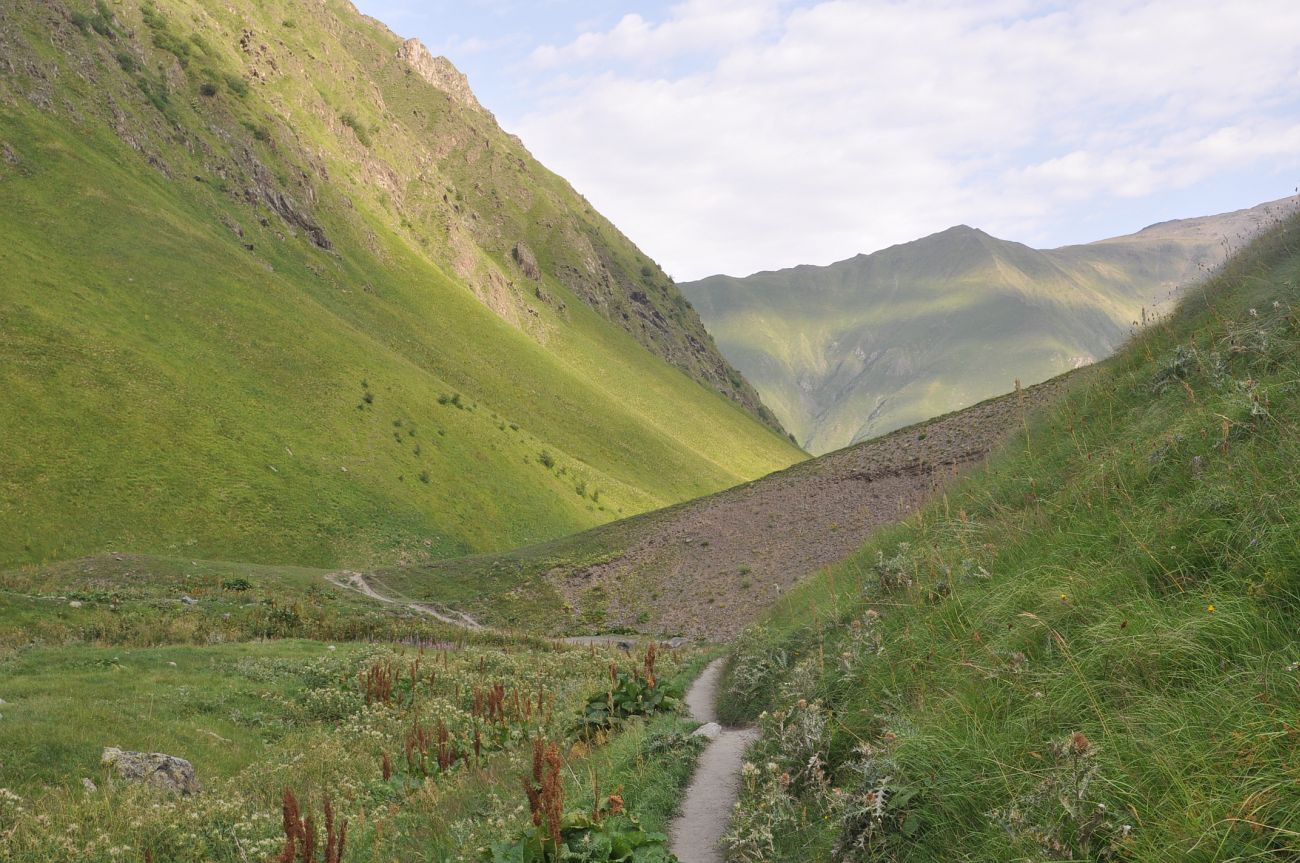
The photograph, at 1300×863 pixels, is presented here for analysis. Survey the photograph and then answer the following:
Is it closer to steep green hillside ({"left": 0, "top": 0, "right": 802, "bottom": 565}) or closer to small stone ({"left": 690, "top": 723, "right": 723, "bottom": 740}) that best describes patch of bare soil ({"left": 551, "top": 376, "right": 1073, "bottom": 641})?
small stone ({"left": 690, "top": 723, "right": 723, "bottom": 740})

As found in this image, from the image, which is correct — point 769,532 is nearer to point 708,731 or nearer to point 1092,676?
point 708,731

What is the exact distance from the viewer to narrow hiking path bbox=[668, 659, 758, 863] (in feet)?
24.5

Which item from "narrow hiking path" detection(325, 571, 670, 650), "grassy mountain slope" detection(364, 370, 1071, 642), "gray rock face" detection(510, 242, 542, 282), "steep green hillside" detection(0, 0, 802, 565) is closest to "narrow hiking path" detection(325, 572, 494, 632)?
"narrow hiking path" detection(325, 571, 670, 650)

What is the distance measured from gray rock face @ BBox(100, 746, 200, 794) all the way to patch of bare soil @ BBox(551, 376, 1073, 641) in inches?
881

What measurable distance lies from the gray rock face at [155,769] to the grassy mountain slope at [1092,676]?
28.8 feet

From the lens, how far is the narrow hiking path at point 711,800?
24.5 feet

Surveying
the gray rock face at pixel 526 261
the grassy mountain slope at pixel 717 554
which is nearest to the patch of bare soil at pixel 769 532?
the grassy mountain slope at pixel 717 554

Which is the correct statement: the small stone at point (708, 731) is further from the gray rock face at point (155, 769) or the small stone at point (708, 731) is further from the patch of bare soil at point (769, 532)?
the patch of bare soil at point (769, 532)

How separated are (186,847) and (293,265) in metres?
95.9

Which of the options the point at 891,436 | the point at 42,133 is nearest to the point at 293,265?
the point at 42,133

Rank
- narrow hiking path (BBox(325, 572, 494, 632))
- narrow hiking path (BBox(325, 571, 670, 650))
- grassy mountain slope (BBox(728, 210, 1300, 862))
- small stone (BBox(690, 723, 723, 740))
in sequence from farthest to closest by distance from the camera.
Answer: narrow hiking path (BBox(325, 572, 494, 632)) → narrow hiking path (BBox(325, 571, 670, 650)) → small stone (BBox(690, 723, 723, 740)) → grassy mountain slope (BBox(728, 210, 1300, 862))

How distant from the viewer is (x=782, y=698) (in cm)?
1135

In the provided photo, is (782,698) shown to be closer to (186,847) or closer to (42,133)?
(186,847)

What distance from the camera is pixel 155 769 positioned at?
11.2m
